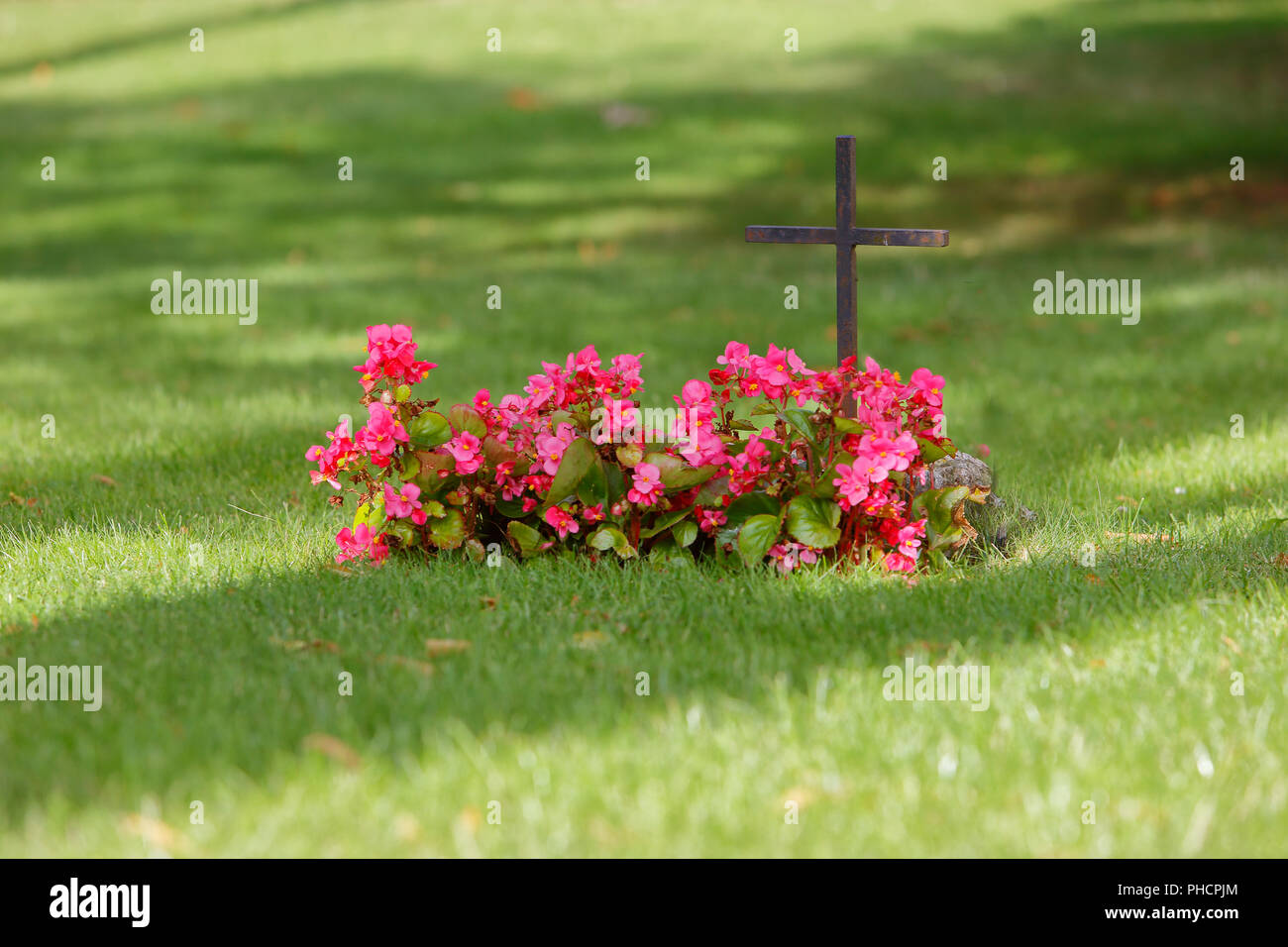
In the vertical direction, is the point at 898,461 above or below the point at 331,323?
below

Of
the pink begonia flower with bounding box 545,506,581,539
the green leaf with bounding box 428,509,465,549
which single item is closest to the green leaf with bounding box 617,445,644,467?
the pink begonia flower with bounding box 545,506,581,539

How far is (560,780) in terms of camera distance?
10.3 feet

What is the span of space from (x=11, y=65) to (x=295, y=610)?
887 inches

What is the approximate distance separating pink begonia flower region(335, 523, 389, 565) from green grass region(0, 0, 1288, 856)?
12 cm

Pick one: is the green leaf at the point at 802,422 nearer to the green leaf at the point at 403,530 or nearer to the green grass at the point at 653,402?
the green grass at the point at 653,402

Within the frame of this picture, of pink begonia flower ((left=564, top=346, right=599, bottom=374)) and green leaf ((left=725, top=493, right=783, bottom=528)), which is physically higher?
pink begonia flower ((left=564, top=346, right=599, bottom=374))

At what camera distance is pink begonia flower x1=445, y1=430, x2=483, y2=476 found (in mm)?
4672

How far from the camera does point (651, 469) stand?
15.0 feet

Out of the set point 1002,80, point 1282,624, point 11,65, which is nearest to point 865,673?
point 1282,624

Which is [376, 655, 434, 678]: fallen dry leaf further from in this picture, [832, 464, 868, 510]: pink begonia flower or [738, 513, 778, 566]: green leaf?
[832, 464, 868, 510]: pink begonia flower

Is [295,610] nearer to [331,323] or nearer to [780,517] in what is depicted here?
[780,517]

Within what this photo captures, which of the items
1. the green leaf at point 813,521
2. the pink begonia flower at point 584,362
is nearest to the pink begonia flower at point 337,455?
the pink begonia flower at point 584,362

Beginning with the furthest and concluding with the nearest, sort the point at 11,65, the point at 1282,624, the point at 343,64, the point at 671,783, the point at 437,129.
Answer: the point at 11,65, the point at 343,64, the point at 437,129, the point at 1282,624, the point at 671,783

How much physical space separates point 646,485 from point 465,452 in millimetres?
670
